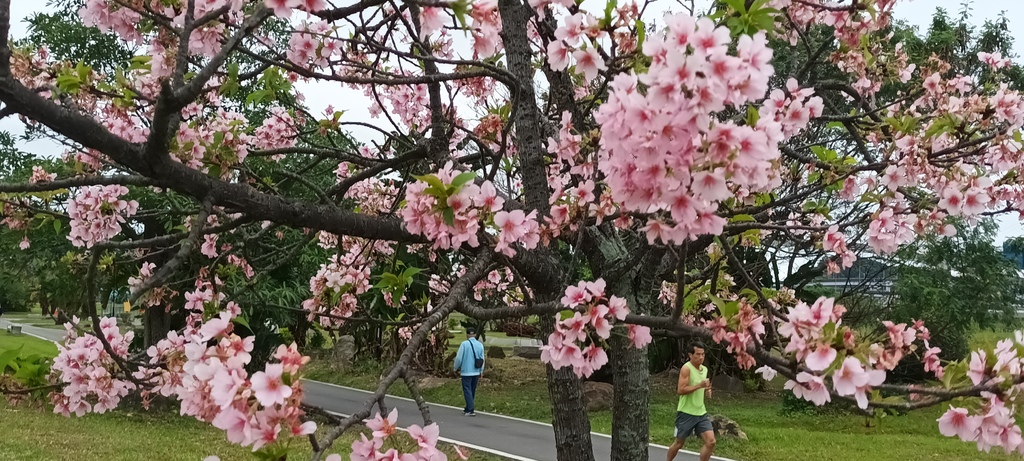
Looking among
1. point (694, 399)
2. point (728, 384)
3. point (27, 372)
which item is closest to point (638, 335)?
point (27, 372)

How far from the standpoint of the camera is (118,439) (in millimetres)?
8023

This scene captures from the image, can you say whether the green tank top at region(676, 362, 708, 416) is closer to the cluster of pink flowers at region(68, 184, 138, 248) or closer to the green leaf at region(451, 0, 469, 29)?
the cluster of pink flowers at region(68, 184, 138, 248)

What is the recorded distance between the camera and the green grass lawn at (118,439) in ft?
23.0

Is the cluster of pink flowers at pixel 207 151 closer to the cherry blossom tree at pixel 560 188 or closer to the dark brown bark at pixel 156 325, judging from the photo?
the cherry blossom tree at pixel 560 188

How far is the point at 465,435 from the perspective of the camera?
9.37 metres

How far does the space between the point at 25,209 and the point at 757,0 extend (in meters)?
2.53

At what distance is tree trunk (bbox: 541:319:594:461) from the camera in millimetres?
2520

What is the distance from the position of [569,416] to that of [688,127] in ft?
5.54

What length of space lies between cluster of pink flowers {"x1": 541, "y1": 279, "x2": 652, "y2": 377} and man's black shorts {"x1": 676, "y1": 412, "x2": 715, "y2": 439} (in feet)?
16.5

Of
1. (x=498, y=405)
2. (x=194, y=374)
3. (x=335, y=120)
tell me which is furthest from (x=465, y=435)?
(x=194, y=374)

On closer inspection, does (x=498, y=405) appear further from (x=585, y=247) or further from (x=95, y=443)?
(x=585, y=247)

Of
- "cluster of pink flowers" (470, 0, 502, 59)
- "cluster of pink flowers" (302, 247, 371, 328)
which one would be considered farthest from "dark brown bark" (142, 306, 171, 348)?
"cluster of pink flowers" (470, 0, 502, 59)

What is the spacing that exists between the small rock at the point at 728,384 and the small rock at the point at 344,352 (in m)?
9.07

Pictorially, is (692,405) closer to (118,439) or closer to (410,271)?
(410,271)
